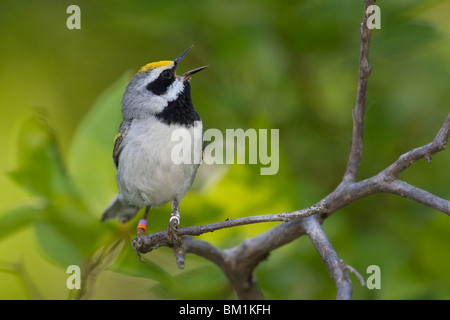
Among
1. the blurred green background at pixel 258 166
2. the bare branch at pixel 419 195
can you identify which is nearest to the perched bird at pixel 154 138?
the blurred green background at pixel 258 166

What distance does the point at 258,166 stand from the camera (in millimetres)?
1956

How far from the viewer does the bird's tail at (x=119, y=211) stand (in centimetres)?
Result: 203

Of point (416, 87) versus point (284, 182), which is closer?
point (284, 182)

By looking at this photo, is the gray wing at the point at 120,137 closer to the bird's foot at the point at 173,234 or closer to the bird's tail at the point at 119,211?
the bird's tail at the point at 119,211

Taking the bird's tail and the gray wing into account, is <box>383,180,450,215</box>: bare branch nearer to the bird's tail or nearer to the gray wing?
the gray wing

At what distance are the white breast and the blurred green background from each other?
0.19 metres

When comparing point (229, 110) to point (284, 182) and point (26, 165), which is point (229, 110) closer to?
point (284, 182)

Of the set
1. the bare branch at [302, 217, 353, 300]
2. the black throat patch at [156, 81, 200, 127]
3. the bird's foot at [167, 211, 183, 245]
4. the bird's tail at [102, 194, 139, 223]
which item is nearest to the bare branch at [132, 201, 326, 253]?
the bird's foot at [167, 211, 183, 245]

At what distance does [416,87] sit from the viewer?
2.39 meters

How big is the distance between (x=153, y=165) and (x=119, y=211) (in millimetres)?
415

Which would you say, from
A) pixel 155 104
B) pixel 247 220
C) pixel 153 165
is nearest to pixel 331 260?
pixel 247 220

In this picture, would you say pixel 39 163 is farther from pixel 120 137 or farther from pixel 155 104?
pixel 155 104
